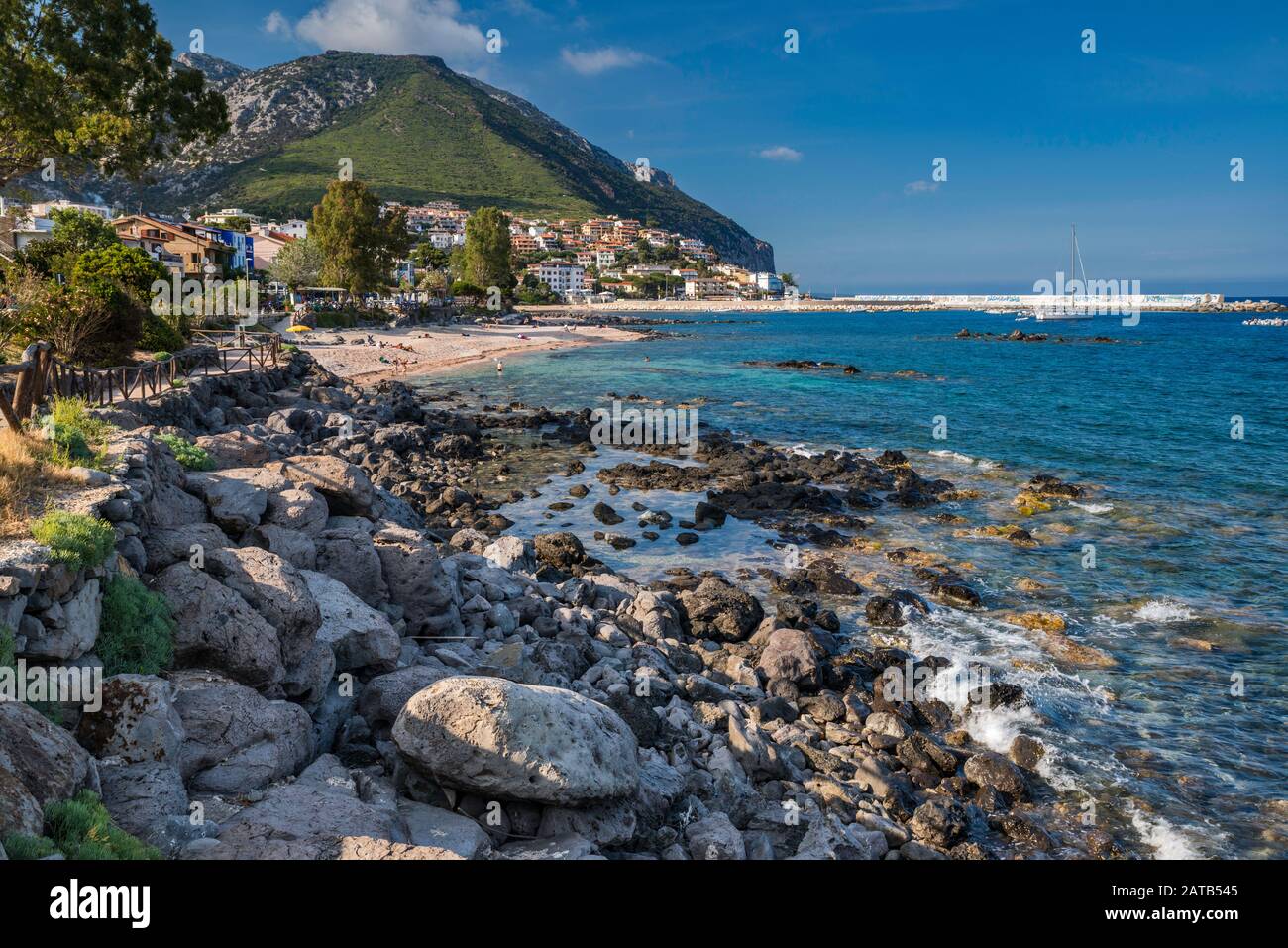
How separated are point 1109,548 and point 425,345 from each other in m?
65.4

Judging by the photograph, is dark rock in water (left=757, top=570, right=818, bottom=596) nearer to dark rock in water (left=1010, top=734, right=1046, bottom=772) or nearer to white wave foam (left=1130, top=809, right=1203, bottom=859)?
dark rock in water (left=1010, top=734, right=1046, bottom=772)

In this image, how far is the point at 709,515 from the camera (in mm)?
25250

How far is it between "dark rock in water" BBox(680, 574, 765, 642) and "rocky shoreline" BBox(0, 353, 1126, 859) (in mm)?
64

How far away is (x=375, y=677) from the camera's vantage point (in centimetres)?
914

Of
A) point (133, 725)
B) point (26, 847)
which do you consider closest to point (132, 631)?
point (133, 725)

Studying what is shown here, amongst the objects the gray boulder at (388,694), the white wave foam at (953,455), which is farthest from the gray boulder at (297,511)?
the white wave foam at (953,455)

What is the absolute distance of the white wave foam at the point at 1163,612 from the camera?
17922 millimetres

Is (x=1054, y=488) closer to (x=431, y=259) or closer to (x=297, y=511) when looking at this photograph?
(x=297, y=511)

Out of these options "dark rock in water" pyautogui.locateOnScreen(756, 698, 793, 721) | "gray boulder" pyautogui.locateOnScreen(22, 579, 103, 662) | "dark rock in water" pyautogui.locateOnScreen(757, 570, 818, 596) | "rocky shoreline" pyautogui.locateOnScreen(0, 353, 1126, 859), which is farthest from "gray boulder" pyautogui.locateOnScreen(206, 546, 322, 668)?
"dark rock in water" pyautogui.locateOnScreen(757, 570, 818, 596)

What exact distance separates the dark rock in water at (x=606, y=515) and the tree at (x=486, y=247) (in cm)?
11043

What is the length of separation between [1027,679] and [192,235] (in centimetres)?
8141

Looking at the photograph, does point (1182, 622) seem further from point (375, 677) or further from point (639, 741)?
point (375, 677)

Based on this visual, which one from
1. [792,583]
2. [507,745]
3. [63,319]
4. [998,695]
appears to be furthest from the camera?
[63,319]
